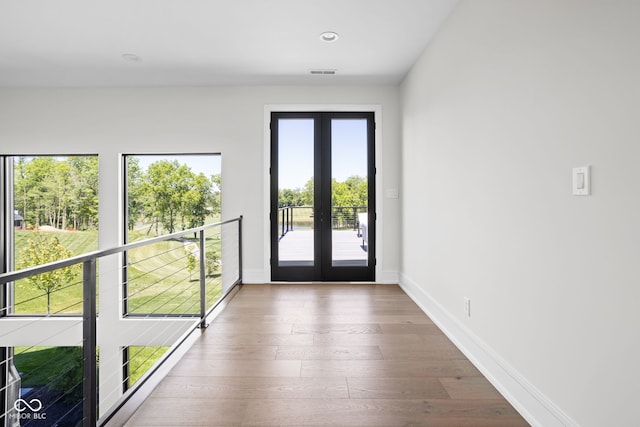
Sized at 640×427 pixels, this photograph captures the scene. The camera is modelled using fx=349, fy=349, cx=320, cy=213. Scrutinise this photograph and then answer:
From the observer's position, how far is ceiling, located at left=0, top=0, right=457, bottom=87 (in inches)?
103

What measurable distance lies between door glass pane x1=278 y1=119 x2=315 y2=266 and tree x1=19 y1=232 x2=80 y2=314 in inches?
113

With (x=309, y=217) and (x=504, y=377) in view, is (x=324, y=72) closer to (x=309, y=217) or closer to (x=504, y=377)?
(x=309, y=217)

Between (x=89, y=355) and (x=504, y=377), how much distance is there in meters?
2.03

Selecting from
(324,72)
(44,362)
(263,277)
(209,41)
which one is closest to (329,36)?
(324,72)

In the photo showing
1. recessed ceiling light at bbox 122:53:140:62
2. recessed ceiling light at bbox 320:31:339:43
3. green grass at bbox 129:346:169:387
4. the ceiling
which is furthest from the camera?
green grass at bbox 129:346:169:387

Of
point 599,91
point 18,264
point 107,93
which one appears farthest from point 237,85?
point 599,91

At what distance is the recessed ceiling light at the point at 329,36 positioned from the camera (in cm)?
299

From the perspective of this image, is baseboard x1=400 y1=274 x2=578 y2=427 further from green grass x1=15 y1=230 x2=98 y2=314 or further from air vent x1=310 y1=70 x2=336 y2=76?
green grass x1=15 y1=230 x2=98 y2=314

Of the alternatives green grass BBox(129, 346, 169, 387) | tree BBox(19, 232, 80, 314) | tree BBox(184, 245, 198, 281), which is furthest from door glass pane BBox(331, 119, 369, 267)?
tree BBox(19, 232, 80, 314)

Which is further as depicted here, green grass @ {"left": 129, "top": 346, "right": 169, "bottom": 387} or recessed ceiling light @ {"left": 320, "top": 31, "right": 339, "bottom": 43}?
green grass @ {"left": 129, "top": 346, "right": 169, "bottom": 387}

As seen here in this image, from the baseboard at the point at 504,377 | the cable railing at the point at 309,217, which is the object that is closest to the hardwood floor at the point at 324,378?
the baseboard at the point at 504,377

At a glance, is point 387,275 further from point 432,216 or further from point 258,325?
point 258,325

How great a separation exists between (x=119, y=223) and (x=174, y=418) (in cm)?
324

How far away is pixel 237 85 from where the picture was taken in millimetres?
4309
